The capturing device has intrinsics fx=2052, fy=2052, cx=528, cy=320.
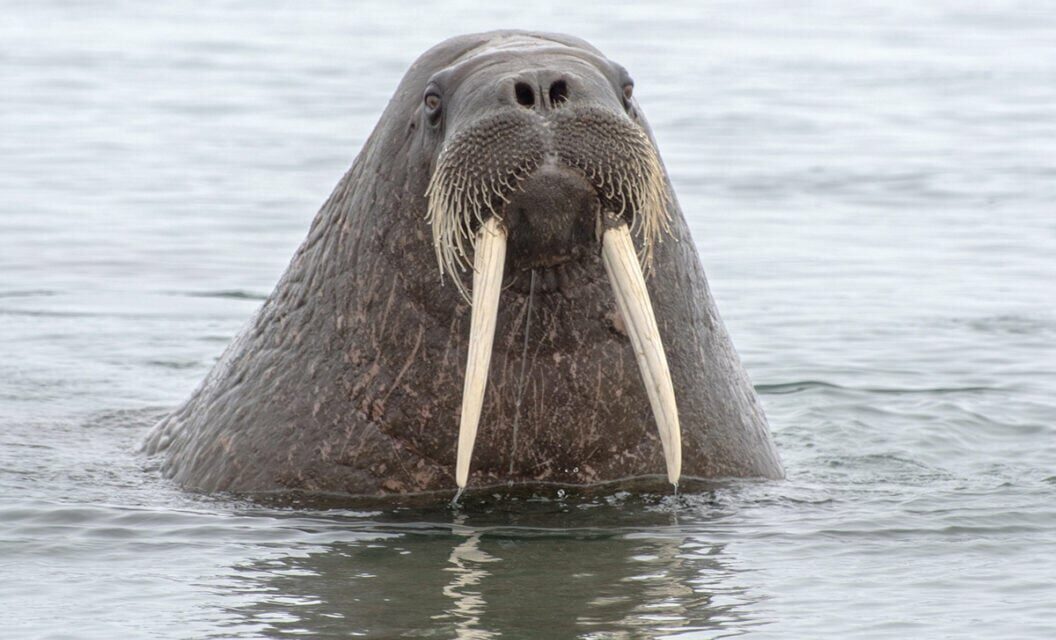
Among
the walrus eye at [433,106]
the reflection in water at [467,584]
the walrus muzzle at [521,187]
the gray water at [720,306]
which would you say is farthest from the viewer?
the walrus eye at [433,106]

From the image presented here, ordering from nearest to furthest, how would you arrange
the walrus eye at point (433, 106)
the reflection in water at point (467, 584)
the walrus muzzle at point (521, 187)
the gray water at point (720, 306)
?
1. the reflection in water at point (467, 584)
2. the walrus muzzle at point (521, 187)
3. the gray water at point (720, 306)
4. the walrus eye at point (433, 106)

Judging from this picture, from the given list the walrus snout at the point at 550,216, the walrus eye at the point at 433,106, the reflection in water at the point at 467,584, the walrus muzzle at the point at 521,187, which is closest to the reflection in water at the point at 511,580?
the reflection in water at the point at 467,584

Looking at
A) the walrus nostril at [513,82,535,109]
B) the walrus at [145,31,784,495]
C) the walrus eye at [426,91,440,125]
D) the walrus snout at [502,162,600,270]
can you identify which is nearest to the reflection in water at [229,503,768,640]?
the walrus at [145,31,784,495]

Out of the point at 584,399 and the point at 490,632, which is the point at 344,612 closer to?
the point at 490,632

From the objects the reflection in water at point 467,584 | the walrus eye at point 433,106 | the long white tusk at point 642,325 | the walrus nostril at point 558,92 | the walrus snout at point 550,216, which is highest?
the walrus eye at point 433,106

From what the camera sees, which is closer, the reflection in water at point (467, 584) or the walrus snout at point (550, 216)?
the reflection in water at point (467, 584)

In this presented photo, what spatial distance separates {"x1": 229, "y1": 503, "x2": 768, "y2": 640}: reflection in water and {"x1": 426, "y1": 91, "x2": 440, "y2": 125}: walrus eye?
1441 millimetres

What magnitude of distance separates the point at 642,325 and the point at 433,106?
3.60 feet

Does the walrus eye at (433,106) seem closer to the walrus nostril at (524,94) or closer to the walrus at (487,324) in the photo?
the walrus at (487,324)

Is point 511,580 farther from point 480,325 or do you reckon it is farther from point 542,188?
point 542,188

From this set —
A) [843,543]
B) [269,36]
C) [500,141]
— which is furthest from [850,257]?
[269,36]

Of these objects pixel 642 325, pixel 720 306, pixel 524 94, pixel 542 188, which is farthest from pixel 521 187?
pixel 720 306

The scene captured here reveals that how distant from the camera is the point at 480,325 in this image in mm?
6570

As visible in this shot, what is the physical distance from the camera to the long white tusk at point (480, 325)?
21.5ft
